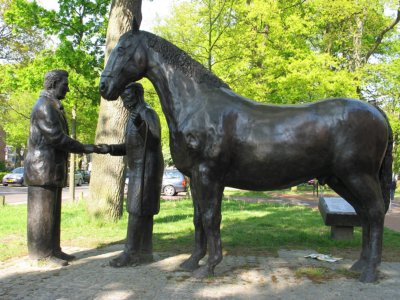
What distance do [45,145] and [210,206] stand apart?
2331mm

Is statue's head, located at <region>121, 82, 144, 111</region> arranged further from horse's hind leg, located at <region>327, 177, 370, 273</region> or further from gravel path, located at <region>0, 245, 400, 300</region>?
horse's hind leg, located at <region>327, 177, 370, 273</region>

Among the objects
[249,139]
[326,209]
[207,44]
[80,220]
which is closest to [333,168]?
[249,139]

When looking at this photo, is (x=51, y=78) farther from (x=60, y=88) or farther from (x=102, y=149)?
(x=102, y=149)

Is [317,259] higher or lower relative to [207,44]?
lower

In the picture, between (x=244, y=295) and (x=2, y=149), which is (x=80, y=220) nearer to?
(x=244, y=295)

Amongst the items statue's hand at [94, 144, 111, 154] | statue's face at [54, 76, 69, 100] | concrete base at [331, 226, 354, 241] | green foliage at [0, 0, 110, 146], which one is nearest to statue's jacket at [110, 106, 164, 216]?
statue's hand at [94, 144, 111, 154]

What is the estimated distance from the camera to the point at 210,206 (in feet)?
15.5

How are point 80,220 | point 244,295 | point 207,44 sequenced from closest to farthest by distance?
1. point 244,295
2. point 80,220
3. point 207,44

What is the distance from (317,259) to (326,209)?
6.43 feet

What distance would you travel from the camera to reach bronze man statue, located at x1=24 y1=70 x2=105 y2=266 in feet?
17.3

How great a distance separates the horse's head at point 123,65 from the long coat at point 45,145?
0.87 meters

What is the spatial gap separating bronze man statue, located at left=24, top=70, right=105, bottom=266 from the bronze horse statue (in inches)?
36.5

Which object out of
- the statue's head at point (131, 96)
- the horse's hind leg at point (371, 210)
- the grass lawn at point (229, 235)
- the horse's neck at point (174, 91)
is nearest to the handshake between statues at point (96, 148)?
the statue's head at point (131, 96)

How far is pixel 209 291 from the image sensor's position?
4.28 metres
